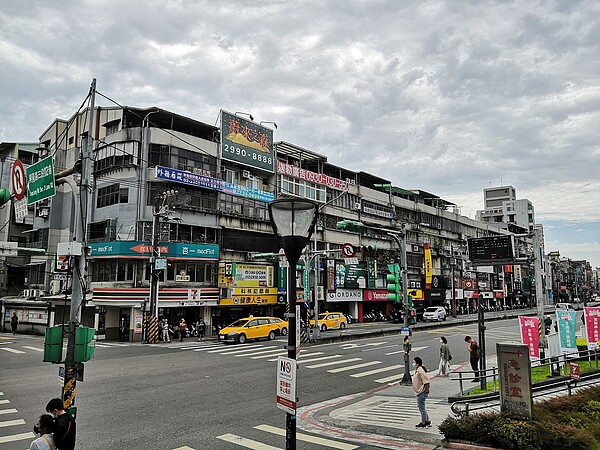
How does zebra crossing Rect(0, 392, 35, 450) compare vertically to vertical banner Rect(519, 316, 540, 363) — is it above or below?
below

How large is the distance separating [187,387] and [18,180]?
31.2 feet

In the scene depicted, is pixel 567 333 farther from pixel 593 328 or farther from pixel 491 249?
pixel 491 249

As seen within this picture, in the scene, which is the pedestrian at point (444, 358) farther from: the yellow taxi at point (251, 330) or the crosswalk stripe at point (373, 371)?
the yellow taxi at point (251, 330)

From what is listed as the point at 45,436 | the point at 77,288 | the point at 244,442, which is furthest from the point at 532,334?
the point at 45,436

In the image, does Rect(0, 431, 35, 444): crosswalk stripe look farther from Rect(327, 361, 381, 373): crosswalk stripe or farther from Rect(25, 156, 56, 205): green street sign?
Rect(327, 361, 381, 373): crosswalk stripe

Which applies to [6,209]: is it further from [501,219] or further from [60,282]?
[501,219]

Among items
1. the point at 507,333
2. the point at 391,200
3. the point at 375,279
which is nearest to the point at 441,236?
the point at 391,200

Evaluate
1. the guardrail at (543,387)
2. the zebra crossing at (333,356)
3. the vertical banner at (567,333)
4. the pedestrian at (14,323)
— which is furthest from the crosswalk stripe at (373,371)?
the pedestrian at (14,323)

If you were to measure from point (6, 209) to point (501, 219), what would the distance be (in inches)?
4297

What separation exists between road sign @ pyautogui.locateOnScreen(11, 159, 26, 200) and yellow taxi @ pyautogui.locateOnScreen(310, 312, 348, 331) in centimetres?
3193

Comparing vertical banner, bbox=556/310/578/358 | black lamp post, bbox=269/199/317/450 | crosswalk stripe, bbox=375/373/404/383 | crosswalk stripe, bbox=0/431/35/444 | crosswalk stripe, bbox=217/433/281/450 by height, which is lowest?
crosswalk stripe, bbox=375/373/404/383

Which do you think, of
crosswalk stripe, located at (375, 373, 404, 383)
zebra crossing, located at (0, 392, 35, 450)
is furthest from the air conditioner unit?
crosswalk stripe, located at (375, 373, 404, 383)

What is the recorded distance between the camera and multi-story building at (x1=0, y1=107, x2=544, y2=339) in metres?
35.1

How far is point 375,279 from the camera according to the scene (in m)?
56.8
